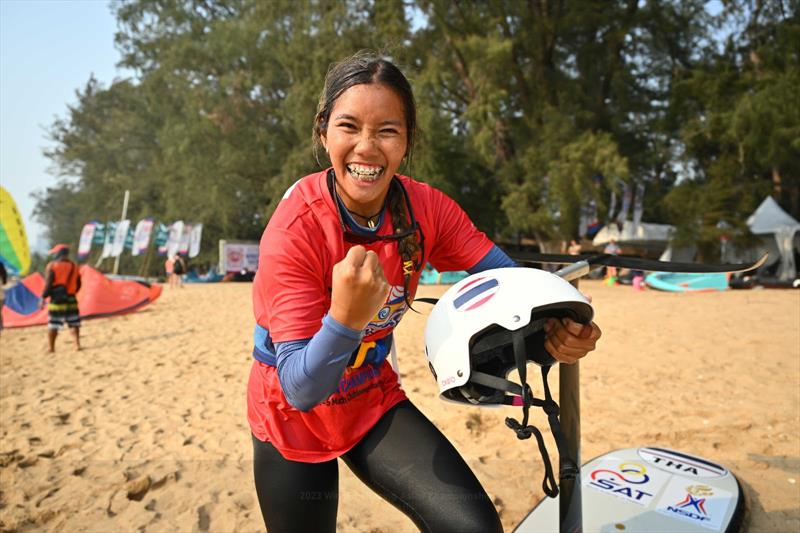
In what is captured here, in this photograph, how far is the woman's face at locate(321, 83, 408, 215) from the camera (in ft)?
5.45

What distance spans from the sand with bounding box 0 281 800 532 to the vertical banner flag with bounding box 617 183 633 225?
12.0 meters

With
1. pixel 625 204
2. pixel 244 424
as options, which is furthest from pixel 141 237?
pixel 244 424

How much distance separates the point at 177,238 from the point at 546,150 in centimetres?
1978

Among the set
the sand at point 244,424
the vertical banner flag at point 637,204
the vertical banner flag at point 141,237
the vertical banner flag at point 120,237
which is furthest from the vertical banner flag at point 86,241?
the vertical banner flag at point 637,204

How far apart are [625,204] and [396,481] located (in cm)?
2131

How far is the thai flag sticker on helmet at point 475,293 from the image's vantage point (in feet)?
5.56

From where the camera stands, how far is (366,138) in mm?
1663

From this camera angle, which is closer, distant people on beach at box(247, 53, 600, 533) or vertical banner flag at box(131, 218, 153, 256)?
distant people on beach at box(247, 53, 600, 533)

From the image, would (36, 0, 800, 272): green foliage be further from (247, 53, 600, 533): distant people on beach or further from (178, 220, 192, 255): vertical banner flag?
(247, 53, 600, 533): distant people on beach

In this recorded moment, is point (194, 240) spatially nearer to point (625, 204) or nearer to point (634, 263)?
point (625, 204)

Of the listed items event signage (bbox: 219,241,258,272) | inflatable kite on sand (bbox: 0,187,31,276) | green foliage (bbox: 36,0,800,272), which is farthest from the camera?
event signage (bbox: 219,241,258,272)

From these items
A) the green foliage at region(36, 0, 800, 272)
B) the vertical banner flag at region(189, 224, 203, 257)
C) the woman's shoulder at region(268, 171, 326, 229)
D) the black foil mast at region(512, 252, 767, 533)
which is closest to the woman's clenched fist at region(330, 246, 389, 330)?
the woman's shoulder at region(268, 171, 326, 229)

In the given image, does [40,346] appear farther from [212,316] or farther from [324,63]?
[324,63]

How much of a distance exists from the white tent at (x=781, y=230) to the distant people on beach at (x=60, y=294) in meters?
19.2
